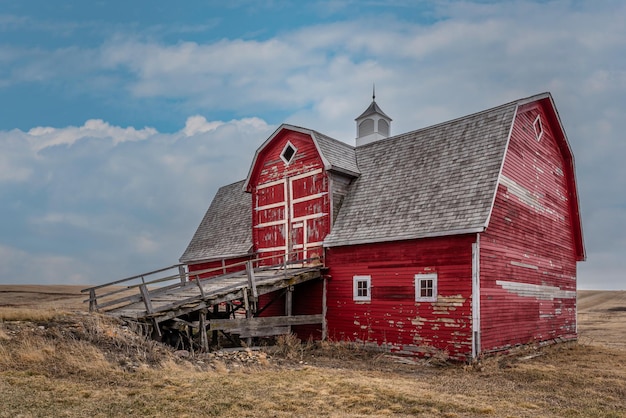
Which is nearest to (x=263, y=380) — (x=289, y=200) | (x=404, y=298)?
(x=404, y=298)

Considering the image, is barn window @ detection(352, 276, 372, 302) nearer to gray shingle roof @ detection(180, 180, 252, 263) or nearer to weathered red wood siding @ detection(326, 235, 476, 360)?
weathered red wood siding @ detection(326, 235, 476, 360)

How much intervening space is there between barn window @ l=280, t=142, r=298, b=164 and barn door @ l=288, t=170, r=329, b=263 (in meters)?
0.87

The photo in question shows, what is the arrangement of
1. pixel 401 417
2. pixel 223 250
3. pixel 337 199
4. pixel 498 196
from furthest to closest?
pixel 223 250, pixel 337 199, pixel 498 196, pixel 401 417

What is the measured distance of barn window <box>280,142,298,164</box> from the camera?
21.6 metres

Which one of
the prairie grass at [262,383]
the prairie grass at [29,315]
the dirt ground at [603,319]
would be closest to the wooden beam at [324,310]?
the prairie grass at [262,383]

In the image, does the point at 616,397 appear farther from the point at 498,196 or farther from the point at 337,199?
the point at 337,199

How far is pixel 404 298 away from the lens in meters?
16.7

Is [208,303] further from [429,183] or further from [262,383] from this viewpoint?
[429,183]

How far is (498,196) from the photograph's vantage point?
639 inches

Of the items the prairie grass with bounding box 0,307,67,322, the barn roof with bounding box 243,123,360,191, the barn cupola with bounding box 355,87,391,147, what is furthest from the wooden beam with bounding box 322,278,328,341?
the barn cupola with bounding box 355,87,391,147

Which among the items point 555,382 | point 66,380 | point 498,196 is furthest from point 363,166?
point 66,380

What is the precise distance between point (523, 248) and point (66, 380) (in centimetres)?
1442

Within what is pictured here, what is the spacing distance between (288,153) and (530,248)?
1018 cm

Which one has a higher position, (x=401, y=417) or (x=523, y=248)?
(x=523, y=248)
